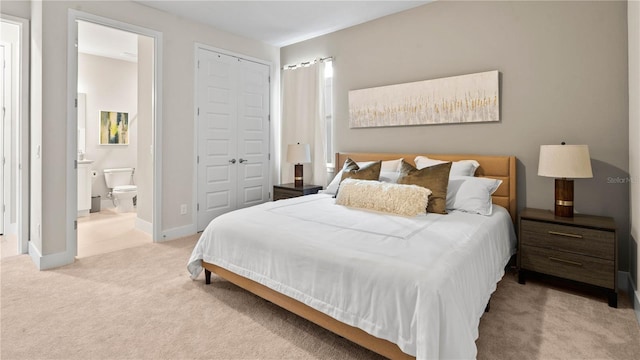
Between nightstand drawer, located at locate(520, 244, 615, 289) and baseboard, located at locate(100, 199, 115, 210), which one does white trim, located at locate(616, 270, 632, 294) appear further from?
baseboard, located at locate(100, 199, 115, 210)

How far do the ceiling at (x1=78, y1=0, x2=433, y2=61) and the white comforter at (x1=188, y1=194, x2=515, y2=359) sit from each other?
237cm

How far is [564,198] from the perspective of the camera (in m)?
2.66

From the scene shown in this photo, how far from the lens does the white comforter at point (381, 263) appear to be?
1.45m

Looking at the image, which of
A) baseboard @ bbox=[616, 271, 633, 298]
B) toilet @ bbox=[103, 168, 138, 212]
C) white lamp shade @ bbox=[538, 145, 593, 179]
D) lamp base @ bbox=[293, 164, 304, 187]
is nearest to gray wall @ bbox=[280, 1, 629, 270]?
baseboard @ bbox=[616, 271, 633, 298]

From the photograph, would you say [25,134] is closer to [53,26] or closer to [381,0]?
[53,26]

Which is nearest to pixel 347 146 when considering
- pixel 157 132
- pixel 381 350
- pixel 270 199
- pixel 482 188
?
pixel 270 199

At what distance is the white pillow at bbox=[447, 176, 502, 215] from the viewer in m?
2.70

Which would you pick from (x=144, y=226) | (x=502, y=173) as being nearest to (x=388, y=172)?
(x=502, y=173)

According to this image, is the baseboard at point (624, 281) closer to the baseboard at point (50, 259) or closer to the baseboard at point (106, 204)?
the baseboard at point (50, 259)

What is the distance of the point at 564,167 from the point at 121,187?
5.99 metres

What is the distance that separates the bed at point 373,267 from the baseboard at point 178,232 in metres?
1.52

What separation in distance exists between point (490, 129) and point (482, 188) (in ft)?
2.61

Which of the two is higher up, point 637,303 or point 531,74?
point 531,74

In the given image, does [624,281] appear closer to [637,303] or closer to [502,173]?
[637,303]
